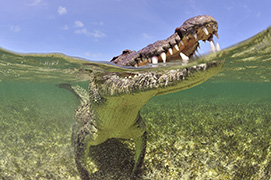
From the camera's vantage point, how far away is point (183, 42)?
2.49 metres

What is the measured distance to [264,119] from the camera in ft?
18.8

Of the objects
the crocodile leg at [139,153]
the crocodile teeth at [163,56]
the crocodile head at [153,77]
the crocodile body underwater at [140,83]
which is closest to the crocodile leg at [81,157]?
the crocodile body underwater at [140,83]

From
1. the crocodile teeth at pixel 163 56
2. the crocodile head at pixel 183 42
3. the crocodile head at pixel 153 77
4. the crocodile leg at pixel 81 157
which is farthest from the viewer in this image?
the crocodile leg at pixel 81 157

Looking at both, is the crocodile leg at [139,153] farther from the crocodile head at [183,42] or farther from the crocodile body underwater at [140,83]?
the crocodile head at [183,42]

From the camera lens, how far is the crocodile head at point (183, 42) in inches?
90.8

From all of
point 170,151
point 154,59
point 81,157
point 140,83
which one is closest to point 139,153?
point 170,151

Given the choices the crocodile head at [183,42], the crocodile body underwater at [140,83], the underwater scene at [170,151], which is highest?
the crocodile head at [183,42]

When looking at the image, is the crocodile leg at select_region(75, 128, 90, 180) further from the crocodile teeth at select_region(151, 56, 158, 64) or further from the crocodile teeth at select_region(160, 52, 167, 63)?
the crocodile teeth at select_region(160, 52, 167, 63)

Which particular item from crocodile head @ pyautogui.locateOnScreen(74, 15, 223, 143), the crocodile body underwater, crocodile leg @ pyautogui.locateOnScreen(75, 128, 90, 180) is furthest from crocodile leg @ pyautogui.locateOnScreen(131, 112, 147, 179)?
crocodile leg @ pyautogui.locateOnScreen(75, 128, 90, 180)

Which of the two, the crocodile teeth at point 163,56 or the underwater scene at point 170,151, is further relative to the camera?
the underwater scene at point 170,151

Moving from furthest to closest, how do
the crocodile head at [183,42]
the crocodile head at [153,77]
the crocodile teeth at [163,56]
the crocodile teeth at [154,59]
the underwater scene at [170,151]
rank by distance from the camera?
1. the underwater scene at [170,151]
2. the crocodile teeth at [154,59]
3. the crocodile teeth at [163,56]
4. the crocodile head at [183,42]
5. the crocodile head at [153,77]

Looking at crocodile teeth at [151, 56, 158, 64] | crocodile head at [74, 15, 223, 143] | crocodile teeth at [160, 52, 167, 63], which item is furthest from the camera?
crocodile teeth at [151, 56, 158, 64]

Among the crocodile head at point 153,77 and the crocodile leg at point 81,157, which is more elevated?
the crocodile head at point 153,77

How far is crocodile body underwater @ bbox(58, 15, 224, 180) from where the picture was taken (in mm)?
1739
